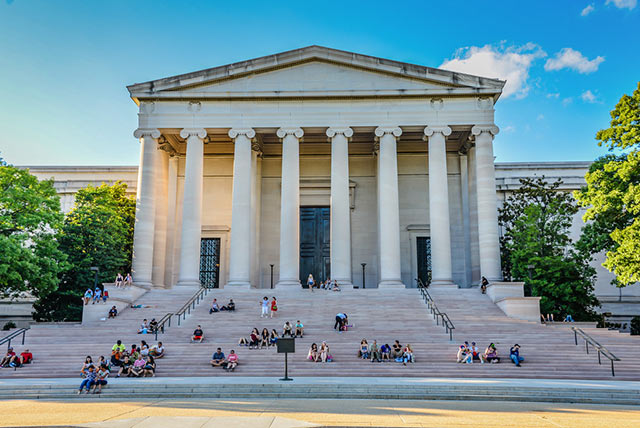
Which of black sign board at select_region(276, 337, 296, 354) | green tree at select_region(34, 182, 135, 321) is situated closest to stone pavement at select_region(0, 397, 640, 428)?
black sign board at select_region(276, 337, 296, 354)

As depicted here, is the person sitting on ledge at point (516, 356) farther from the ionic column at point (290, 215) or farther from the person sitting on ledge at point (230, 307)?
the ionic column at point (290, 215)

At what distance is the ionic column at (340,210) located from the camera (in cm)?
3356

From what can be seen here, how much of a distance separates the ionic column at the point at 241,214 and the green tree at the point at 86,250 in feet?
24.4

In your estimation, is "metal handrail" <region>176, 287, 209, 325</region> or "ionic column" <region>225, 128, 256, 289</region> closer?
"metal handrail" <region>176, 287, 209, 325</region>

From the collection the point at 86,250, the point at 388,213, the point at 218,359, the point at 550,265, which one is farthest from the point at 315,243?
the point at 218,359

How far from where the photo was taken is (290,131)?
3538 centimetres

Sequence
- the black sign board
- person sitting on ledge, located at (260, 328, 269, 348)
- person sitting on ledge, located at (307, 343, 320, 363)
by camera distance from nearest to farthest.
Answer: the black sign board, person sitting on ledge, located at (307, 343, 320, 363), person sitting on ledge, located at (260, 328, 269, 348)

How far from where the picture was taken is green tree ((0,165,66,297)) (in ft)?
88.2

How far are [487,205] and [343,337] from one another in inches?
569

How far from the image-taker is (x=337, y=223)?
34.0m

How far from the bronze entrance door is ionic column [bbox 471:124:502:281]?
10792 mm

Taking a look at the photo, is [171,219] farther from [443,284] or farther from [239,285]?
[443,284]

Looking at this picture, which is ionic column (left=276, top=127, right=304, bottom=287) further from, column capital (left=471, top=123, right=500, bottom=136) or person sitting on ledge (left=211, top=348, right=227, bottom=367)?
person sitting on ledge (left=211, top=348, right=227, bottom=367)

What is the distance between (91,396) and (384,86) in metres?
25.9
